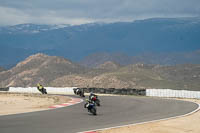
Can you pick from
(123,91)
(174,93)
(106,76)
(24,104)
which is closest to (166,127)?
(24,104)

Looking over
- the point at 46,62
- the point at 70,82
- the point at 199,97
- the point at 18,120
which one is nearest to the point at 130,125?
the point at 18,120

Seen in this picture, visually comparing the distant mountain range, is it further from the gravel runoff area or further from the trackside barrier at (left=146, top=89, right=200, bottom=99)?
the gravel runoff area

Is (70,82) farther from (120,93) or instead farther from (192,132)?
(192,132)

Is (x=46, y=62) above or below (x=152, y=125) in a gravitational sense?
above

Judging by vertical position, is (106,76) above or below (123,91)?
above

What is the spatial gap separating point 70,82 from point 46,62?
65614mm

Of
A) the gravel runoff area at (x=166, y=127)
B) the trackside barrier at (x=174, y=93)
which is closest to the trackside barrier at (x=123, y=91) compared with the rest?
the trackside barrier at (x=174, y=93)

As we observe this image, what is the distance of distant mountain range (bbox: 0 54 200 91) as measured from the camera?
4924 inches

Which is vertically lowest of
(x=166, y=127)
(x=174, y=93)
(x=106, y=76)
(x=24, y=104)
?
(x=166, y=127)

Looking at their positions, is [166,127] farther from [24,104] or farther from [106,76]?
[106,76]

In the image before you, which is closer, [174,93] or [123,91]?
[174,93]

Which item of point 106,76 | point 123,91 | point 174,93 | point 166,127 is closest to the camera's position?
point 166,127

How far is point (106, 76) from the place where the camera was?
129m

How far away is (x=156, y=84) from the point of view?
119562 mm
